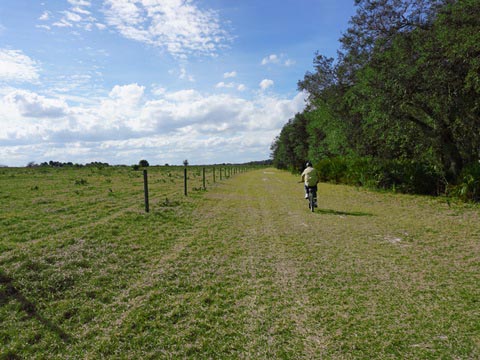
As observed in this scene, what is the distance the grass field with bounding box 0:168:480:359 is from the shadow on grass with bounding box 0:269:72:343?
0.02m

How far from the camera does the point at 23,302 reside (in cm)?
417

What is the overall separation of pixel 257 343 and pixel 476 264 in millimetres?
5055

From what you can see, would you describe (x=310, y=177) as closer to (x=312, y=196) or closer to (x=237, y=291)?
(x=312, y=196)

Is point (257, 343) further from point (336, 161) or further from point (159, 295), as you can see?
point (336, 161)

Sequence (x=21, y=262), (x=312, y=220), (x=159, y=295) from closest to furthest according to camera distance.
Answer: (x=159, y=295) → (x=21, y=262) → (x=312, y=220)

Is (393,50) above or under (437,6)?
under

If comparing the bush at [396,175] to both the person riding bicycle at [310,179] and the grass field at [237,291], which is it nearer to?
the person riding bicycle at [310,179]

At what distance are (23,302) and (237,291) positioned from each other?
3107 mm

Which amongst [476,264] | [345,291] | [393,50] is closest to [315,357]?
[345,291]

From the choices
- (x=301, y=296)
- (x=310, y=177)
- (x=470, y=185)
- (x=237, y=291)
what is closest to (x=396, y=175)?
(x=470, y=185)

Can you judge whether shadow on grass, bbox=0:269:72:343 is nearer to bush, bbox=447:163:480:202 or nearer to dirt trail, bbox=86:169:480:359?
dirt trail, bbox=86:169:480:359

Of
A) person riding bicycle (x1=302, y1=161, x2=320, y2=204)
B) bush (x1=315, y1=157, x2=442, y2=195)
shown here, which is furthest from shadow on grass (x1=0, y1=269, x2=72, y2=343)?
bush (x1=315, y1=157, x2=442, y2=195)

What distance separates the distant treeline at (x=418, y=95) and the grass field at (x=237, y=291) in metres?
7.18

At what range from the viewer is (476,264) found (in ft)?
18.7
